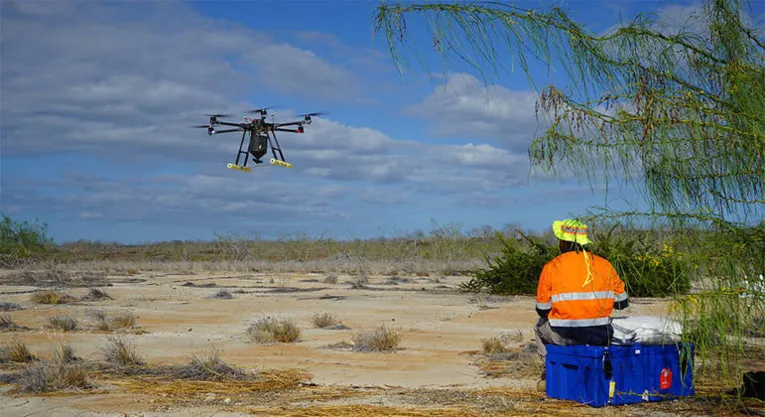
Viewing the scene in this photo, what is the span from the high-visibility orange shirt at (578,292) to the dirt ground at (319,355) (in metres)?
0.84

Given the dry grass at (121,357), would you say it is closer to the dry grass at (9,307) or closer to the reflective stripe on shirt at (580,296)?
the reflective stripe on shirt at (580,296)

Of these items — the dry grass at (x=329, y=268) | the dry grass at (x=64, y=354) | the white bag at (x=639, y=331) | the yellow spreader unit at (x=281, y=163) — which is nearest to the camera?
the white bag at (x=639, y=331)

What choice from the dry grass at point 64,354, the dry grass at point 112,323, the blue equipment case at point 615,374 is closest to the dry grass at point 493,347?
the blue equipment case at point 615,374

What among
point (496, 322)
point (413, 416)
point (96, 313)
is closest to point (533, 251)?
point (496, 322)

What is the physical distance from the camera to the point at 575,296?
7.82 metres

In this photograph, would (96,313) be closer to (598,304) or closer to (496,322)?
(496,322)

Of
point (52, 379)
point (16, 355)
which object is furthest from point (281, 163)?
point (52, 379)

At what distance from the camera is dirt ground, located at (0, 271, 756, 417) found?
8164mm

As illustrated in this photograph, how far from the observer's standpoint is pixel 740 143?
5641 millimetres

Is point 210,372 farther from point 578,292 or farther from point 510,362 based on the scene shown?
point 578,292

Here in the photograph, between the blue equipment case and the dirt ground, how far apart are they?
0.44 ft

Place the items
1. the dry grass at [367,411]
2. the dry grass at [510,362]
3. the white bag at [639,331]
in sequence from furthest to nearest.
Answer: the dry grass at [510,362] → the white bag at [639,331] → the dry grass at [367,411]

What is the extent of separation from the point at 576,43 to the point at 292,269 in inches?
1270

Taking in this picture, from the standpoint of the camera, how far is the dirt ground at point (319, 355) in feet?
26.8
